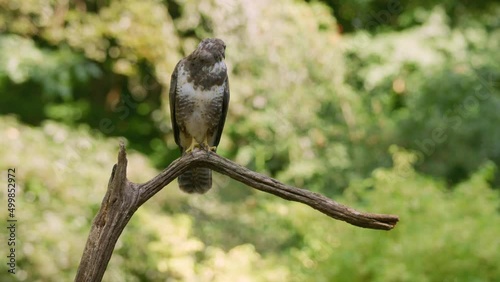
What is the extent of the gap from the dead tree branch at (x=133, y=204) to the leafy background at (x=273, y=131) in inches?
70.8

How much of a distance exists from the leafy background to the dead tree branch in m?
1.80

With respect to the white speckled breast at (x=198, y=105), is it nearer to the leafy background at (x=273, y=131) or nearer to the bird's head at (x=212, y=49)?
the bird's head at (x=212, y=49)

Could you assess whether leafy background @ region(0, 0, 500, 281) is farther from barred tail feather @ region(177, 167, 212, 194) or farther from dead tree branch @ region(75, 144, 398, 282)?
dead tree branch @ region(75, 144, 398, 282)

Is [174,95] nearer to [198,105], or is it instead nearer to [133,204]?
[198,105]

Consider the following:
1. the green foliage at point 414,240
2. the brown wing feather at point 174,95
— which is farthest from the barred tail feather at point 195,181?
the green foliage at point 414,240

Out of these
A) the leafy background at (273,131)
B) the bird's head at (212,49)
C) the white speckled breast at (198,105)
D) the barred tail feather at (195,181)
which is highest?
the leafy background at (273,131)

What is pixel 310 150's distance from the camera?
238 inches

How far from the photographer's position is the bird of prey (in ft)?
8.43

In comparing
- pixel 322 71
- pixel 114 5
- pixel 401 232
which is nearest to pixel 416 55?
pixel 322 71

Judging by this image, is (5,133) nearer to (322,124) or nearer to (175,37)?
(175,37)

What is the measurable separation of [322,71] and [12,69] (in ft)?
7.60

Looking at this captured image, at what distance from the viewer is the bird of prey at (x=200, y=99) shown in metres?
2.57

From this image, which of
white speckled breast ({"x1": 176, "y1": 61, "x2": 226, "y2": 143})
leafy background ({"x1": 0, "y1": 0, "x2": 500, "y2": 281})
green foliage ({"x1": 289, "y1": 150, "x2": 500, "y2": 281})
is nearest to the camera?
white speckled breast ({"x1": 176, "y1": 61, "x2": 226, "y2": 143})

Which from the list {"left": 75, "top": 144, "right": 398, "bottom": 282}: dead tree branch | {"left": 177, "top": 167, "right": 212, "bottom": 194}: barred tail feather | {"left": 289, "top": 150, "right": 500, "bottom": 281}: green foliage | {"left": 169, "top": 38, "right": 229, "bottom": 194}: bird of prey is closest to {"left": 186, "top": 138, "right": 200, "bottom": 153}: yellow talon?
{"left": 169, "top": 38, "right": 229, "bottom": 194}: bird of prey
